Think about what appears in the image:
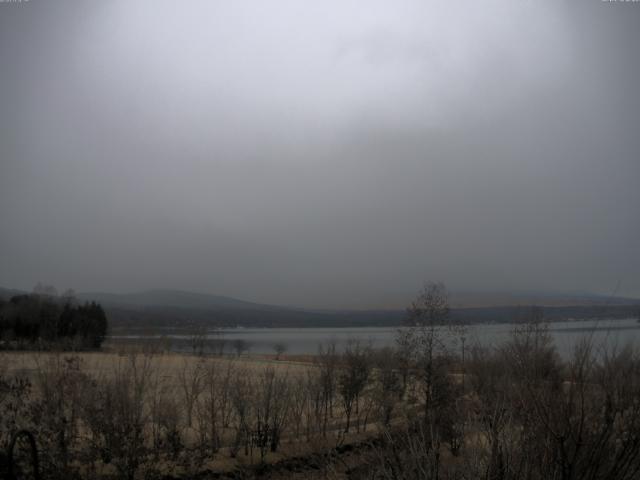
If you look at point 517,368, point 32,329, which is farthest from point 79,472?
point 32,329

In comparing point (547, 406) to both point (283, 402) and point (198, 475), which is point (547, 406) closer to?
point (198, 475)

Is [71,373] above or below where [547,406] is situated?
below

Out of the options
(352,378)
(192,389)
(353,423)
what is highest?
(192,389)

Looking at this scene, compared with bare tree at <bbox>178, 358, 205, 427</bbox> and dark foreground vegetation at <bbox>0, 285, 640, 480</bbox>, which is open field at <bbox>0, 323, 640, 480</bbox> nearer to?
dark foreground vegetation at <bbox>0, 285, 640, 480</bbox>

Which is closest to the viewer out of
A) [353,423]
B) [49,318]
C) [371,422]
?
[353,423]

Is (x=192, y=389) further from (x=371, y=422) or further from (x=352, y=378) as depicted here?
(x=371, y=422)

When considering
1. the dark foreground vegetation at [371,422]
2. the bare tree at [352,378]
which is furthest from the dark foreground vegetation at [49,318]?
the dark foreground vegetation at [371,422]

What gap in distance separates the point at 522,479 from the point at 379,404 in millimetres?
16442

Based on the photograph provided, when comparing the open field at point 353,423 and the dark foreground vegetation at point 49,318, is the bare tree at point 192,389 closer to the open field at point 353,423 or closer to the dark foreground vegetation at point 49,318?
the open field at point 353,423

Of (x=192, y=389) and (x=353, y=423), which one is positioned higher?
(x=192, y=389)

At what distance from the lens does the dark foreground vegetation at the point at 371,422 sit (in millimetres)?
Result: 5887

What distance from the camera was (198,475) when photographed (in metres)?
14.6

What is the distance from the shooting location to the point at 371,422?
25188 millimetres

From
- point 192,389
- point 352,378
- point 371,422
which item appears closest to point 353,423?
point 371,422
